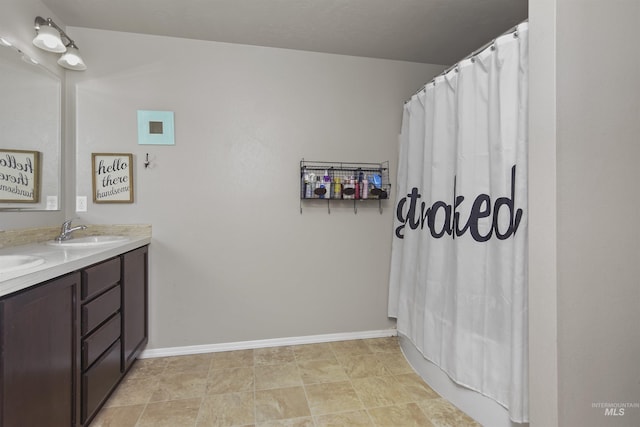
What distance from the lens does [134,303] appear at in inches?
72.4

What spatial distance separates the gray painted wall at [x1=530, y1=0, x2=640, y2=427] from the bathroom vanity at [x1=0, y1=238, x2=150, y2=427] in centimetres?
180

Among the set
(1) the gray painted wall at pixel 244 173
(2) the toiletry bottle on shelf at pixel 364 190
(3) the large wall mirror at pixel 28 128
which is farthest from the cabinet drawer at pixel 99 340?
(2) the toiletry bottle on shelf at pixel 364 190

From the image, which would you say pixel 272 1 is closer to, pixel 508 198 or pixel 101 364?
pixel 508 198

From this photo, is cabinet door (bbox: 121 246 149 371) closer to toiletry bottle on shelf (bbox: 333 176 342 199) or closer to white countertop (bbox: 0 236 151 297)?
white countertop (bbox: 0 236 151 297)

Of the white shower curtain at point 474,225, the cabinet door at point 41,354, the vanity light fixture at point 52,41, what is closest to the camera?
the cabinet door at point 41,354

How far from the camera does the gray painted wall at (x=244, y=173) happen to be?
6.70 feet

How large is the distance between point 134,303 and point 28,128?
1.23m

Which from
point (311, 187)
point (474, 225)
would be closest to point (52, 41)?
point (311, 187)

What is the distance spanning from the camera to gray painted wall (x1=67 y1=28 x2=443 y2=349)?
204cm

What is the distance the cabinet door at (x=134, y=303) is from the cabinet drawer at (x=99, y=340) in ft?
0.32

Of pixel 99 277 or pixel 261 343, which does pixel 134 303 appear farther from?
pixel 261 343

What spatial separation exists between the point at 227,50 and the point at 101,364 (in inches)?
86.7

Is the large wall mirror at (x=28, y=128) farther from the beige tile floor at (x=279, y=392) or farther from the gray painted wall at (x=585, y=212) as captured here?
the gray painted wall at (x=585, y=212)

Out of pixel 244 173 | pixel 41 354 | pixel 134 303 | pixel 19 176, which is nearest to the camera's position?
pixel 41 354
